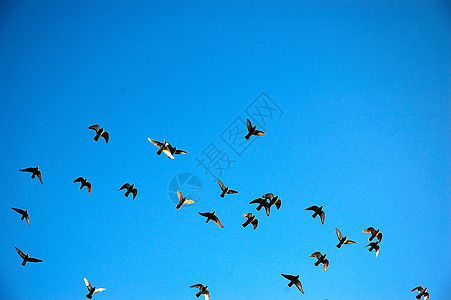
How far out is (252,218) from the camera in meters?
16.1

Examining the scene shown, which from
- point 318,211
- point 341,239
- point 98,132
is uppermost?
point 98,132

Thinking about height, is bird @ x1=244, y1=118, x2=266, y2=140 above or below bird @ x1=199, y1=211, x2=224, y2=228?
above

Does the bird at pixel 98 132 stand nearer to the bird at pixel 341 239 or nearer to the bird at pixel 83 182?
the bird at pixel 83 182

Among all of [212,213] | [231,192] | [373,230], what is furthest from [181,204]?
[373,230]

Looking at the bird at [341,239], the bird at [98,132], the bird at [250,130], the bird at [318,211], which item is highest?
the bird at [250,130]

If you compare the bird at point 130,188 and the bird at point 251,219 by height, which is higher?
the bird at point 130,188

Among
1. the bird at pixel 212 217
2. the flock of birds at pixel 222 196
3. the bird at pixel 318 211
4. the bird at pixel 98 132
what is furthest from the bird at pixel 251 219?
the bird at pixel 98 132

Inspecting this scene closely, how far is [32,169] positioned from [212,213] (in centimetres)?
1225

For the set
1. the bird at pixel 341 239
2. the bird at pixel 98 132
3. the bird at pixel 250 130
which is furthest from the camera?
the bird at pixel 341 239

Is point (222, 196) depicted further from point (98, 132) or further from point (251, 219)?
point (98, 132)

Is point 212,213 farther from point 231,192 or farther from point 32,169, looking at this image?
point 32,169

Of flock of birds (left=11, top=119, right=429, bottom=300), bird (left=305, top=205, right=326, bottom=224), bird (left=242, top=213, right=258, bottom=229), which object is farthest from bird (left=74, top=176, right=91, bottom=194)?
bird (left=305, top=205, right=326, bottom=224)

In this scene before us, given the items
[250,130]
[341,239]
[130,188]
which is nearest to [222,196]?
[250,130]

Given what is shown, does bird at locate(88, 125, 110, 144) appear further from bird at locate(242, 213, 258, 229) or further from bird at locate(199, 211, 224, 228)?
bird at locate(242, 213, 258, 229)
